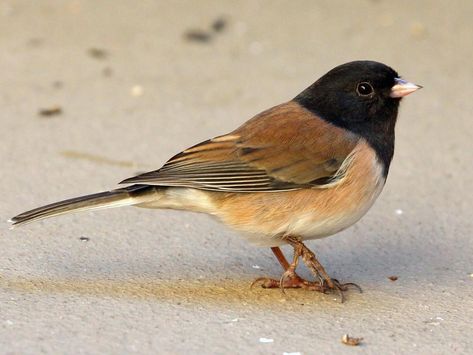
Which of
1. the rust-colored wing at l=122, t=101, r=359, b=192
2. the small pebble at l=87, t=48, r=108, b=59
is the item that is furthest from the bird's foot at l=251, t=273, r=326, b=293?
the small pebble at l=87, t=48, r=108, b=59

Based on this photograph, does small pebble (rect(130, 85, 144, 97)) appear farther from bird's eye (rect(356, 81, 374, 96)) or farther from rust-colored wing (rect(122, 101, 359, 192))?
bird's eye (rect(356, 81, 374, 96))

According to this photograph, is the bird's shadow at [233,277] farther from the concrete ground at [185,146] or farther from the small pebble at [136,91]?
the small pebble at [136,91]

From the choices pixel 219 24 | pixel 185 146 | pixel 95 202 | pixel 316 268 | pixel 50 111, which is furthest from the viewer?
pixel 219 24

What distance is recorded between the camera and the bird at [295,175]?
4.43m

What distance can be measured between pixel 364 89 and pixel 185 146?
1.89 m

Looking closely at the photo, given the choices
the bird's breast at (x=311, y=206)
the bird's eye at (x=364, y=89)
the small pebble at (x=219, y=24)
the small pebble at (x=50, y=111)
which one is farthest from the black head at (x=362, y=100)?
the small pebble at (x=219, y=24)

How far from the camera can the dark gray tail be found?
4.42 m

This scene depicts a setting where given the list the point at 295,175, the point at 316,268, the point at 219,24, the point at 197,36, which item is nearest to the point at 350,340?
the point at 316,268

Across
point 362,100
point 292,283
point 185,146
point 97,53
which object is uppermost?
point 97,53

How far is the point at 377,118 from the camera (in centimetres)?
465

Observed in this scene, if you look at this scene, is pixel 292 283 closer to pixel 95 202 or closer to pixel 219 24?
pixel 95 202

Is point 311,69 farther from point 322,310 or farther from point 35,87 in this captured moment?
point 322,310

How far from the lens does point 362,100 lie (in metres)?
4.66

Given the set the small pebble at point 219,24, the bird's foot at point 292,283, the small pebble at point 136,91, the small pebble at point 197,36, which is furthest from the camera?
the small pebble at point 219,24
